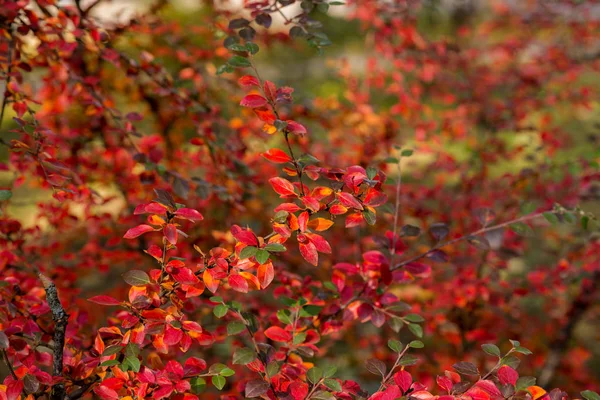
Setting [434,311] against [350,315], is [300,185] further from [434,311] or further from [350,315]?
[434,311]

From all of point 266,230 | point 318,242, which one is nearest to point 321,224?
point 318,242

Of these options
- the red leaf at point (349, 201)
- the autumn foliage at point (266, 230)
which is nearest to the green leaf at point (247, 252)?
the autumn foliage at point (266, 230)

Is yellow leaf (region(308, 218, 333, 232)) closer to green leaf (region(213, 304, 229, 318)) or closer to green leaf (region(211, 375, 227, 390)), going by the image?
green leaf (region(213, 304, 229, 318))

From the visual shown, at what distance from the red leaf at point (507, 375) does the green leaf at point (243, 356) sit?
568 millimetres

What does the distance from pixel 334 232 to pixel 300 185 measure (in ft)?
7.10

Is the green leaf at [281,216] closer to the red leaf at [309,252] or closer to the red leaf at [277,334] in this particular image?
the red leaf at [309,252]

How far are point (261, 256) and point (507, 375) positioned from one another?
62cm

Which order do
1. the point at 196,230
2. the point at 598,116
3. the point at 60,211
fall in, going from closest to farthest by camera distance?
the point at 60,211 → the point at 196,230 → the point at 598,116

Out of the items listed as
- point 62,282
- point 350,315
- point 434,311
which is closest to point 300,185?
point 350,315

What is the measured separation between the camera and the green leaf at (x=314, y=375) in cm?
119

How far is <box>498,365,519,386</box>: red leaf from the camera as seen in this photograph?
1.18 meters

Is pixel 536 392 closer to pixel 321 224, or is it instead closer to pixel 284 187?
pixel 321 224

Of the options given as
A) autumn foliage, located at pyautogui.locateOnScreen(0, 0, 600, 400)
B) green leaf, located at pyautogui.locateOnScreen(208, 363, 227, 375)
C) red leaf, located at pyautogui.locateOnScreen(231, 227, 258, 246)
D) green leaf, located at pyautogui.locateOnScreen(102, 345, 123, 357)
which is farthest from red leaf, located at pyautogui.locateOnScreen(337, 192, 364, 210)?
green leaf, located at pyautogui.locateOnScreen(102, 345, 123, 357)

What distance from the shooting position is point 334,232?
11.2ft
